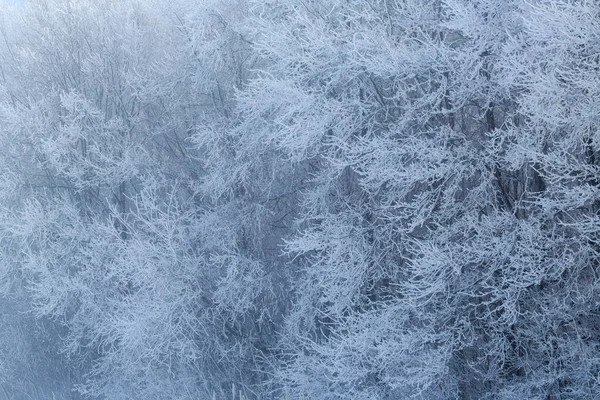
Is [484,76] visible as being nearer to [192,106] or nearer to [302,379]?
[302,379]

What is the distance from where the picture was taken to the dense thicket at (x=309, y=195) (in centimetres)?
951

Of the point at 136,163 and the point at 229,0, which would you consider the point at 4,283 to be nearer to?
the point at 136,163

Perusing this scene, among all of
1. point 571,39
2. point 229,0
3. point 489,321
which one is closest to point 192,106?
point 229,0

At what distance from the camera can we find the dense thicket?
9508 millimetres

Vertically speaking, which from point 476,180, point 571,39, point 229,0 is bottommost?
point 476,180

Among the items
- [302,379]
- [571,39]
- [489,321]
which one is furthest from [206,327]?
[571,39]

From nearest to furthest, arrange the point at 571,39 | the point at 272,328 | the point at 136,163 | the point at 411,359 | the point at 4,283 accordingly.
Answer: the point at 571,39 < the point at 411,359 < the point at 272,328 < the point at 136,163 < the point at 4,283

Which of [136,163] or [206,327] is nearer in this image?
[206,327]

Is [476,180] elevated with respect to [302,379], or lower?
elevated

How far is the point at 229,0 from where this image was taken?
563 inches

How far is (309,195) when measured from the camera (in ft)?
42.5

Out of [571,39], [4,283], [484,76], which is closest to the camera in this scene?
[571,39]

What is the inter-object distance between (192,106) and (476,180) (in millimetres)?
7503

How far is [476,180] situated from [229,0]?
20.8 ft
